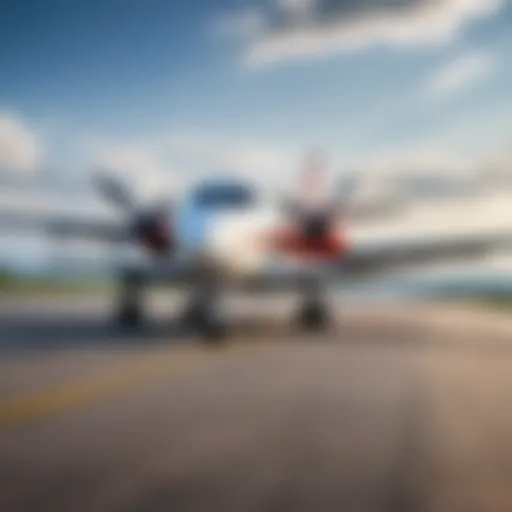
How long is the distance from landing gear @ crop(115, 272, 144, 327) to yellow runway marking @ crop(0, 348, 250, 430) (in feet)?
14.6

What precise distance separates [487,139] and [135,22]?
3.85 metres

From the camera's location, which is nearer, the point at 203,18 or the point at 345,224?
the point at 203,18

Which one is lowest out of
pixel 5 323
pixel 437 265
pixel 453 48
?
pixel 5 323

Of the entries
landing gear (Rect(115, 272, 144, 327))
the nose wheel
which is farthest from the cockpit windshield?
the nose wheel

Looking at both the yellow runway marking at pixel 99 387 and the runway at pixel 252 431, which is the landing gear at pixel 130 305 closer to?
the runway at pixel 252 431

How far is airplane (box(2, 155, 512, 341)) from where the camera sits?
1157 centimetres

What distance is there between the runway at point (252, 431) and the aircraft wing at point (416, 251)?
2.81 m

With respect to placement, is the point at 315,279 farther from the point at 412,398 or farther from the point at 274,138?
the point at 412,398

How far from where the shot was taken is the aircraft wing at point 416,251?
1172 centimetres

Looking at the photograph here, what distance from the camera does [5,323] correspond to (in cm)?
1411

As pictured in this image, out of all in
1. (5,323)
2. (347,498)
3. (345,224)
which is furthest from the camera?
(5,323)

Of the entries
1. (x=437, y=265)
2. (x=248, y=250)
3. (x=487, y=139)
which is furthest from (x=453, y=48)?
(x=437, y=265)

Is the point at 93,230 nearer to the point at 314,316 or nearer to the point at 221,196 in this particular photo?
the point at 221,196

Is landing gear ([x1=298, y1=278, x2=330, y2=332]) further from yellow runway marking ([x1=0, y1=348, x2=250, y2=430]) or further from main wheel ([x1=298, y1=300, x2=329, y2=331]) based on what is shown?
yellow runway marking ([x1=0, y1=348, x2=250, y2=430])
